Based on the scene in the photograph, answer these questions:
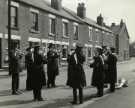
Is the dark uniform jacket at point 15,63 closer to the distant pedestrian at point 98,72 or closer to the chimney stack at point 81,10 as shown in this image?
the distant pedestrian at point 98,72

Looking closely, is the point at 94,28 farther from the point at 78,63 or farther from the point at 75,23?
the point at 78,63

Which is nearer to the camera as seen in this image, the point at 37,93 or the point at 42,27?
the point at 37,93

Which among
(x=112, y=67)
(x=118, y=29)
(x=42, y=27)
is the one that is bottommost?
(x=112, y=67)

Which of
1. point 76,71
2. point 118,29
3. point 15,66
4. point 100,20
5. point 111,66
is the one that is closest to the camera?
point 76,71

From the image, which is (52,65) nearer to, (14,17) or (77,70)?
(77,70)

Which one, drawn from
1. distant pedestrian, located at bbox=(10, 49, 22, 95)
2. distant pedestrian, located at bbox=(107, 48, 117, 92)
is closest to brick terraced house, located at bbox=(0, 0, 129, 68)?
distant pedestrian, located at bbox=(107, 48, 117, 92)

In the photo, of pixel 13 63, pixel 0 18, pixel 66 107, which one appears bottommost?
pixel 66 107

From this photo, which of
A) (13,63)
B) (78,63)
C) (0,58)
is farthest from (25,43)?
(78,63)

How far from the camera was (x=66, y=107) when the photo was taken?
29.6 ft

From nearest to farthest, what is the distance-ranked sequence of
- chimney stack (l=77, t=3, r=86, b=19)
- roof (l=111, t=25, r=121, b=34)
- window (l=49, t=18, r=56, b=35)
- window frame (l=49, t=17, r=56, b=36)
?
window frame (l=49, t=17, r=56, b=36)
window (l=49, t=18, r=56, b=35)
chimney stack (l=77, t=3, r=86, b=19)
roof (l=111, t=25, r=121, b=34)

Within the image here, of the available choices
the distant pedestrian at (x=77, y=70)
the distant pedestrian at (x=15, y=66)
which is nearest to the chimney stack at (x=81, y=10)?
the distant pedestrian at (x=15, y=66)

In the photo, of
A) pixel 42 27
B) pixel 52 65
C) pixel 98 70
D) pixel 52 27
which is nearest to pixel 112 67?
pixel 98 70

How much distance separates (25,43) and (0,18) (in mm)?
3792

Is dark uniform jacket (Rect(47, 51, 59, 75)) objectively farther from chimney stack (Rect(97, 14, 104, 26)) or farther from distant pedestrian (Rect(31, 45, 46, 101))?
chimney stack (Rect(97, 14, 104, 26))
